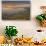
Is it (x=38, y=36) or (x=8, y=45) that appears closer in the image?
(x=8, y=45)

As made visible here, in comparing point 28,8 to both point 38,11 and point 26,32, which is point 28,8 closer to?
point 38,11

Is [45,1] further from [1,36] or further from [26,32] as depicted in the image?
[1,36]

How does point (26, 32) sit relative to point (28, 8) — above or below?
below

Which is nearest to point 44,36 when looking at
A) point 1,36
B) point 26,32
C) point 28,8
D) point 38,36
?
point 38,36

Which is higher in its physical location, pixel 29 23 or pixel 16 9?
pixel 16 9

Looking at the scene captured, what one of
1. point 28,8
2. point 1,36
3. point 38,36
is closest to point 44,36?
point 38,36

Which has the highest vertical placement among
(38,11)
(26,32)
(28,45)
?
(38,11)
